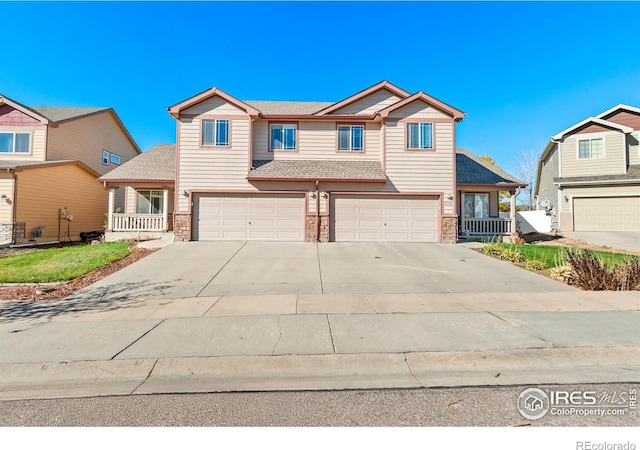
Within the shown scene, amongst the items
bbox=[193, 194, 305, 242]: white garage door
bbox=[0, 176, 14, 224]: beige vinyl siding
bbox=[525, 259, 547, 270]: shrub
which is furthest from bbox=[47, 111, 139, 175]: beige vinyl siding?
bbox=[525, 259, 547, 270]: shrub

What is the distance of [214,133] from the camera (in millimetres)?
13906

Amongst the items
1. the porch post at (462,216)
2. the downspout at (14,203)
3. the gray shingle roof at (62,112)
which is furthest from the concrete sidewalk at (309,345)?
the gray shingle roof at (62,112)

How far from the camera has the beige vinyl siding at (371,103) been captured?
49.4ft

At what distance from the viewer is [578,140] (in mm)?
19188

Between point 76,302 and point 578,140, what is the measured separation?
25776 mm

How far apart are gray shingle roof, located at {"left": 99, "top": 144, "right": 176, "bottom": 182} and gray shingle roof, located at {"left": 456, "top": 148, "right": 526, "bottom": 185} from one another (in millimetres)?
14382

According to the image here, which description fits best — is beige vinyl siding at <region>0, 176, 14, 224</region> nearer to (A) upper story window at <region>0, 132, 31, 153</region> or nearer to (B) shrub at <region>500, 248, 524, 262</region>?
(A) upper story window at <region>0, 132, 31, 153</region>

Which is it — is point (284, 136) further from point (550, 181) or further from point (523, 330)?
point (550, 181)

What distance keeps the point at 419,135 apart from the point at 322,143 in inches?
178

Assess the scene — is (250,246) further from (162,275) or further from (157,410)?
(157,410)

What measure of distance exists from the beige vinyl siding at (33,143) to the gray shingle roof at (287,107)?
39.4 feet

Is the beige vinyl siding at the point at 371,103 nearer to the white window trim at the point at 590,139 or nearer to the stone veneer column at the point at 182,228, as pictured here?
the stone veneer column at the point at 182,228

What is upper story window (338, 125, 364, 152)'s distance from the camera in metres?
14.9
